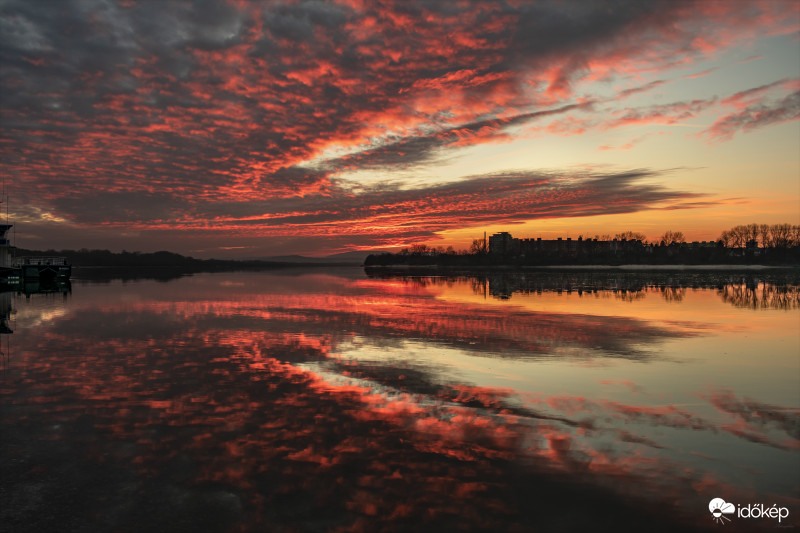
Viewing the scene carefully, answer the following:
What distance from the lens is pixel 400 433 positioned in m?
9.41

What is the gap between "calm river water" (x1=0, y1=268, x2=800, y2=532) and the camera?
6523 mm

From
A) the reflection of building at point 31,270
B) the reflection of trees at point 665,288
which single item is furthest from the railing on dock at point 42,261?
the reflection of trees at point 665,288

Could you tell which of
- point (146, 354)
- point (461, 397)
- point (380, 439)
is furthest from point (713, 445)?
point (146, 354)

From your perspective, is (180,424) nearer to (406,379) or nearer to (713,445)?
(406,379)

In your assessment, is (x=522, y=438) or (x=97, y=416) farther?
(x=97, y=416)

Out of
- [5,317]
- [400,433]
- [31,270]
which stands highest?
[31,270]

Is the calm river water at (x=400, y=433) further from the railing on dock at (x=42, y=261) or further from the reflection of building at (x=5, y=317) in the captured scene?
the railing on dock at (x=42, y=261)

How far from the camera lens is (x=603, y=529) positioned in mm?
6066

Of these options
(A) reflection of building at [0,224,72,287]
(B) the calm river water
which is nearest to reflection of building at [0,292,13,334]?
(B) the calm river water

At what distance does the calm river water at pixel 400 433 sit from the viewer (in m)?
6.52

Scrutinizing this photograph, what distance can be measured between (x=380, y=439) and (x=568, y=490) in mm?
3529

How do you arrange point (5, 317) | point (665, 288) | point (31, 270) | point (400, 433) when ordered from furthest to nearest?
point (31, 270) < point (665, 288) < point (5, 317) < point (400, 433)

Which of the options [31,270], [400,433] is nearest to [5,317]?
[400,433]

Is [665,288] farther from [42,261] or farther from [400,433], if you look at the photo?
[42,261]
